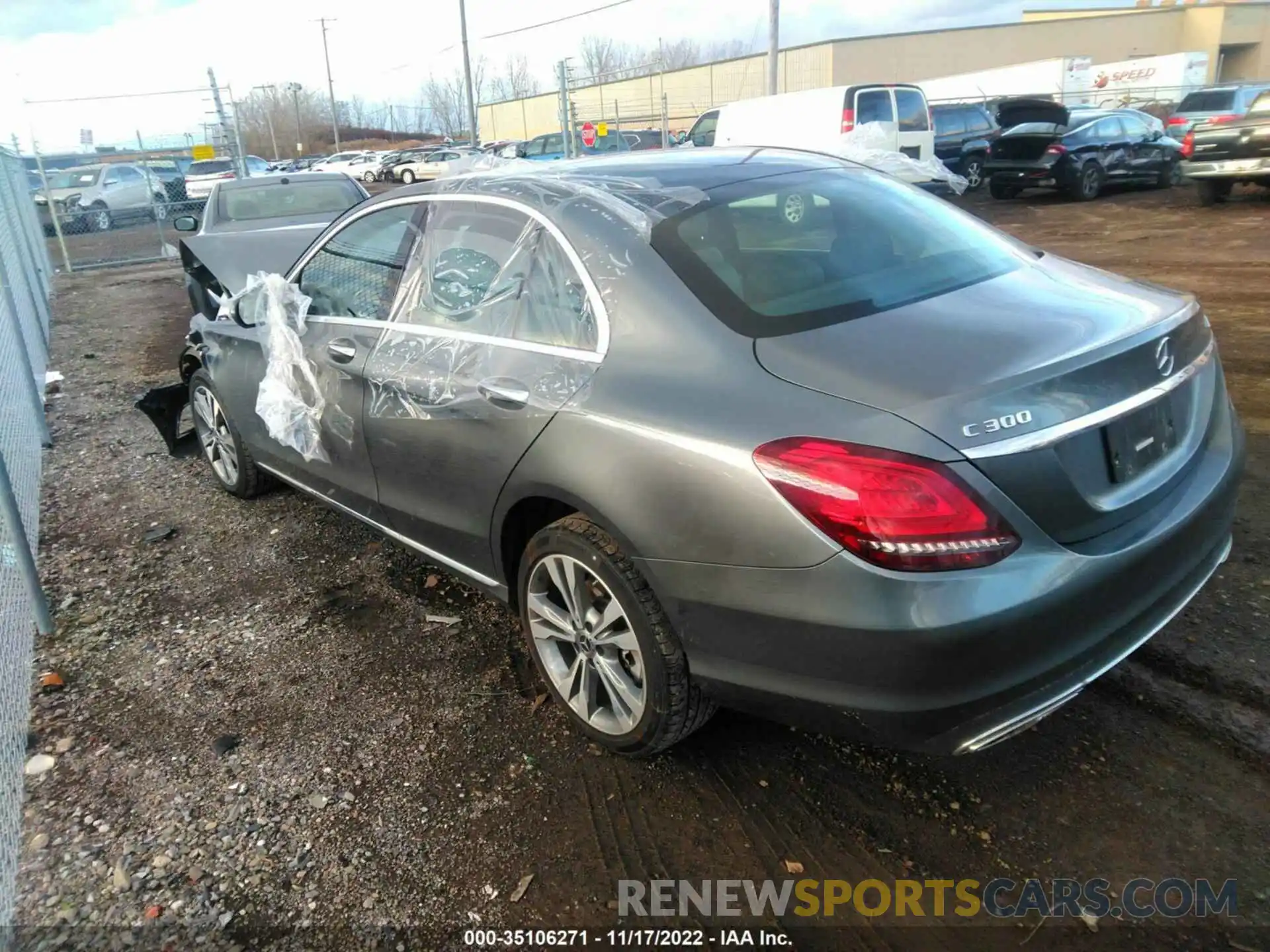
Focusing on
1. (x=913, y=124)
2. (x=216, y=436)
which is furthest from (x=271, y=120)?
(x=216, y=436)

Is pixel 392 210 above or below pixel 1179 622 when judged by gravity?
above

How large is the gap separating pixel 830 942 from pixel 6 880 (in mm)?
2136

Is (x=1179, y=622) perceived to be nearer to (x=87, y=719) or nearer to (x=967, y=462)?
(x=967, y=462)

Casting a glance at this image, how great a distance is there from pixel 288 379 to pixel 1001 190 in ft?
55.1

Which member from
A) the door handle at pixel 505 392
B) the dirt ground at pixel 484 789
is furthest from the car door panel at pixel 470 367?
the dirt ground at pixel 484 789

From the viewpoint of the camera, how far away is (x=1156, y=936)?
2.03 m

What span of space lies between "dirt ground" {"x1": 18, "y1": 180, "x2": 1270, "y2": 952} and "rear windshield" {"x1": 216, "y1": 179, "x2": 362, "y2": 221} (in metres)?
5.90

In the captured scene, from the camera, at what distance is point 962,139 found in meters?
18.4

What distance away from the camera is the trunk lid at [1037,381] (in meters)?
2.00

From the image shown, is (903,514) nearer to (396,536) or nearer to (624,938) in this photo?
(624,938)

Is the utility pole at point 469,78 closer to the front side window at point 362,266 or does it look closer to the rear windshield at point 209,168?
the rear windshield at point 209,168

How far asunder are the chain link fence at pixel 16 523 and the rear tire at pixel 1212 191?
50.4ft

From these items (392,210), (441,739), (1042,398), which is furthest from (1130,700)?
(392,210)

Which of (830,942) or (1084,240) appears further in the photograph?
(1084,240)
